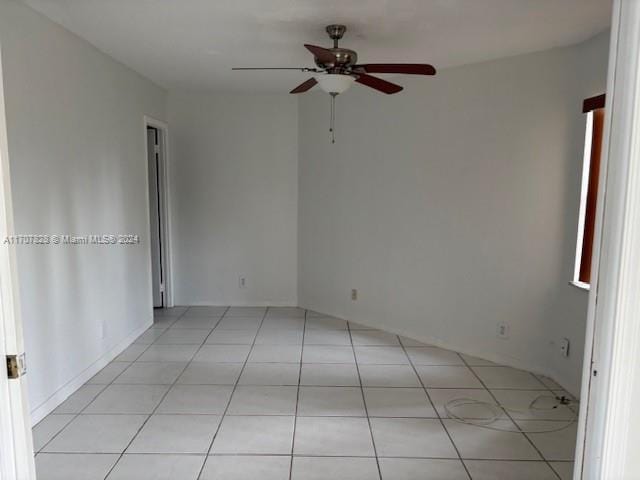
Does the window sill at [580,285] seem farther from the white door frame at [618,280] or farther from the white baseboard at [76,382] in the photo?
the white baseboard at [76,382]

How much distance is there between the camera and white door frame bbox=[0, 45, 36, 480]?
3.67ft

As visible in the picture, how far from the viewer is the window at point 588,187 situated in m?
2.98

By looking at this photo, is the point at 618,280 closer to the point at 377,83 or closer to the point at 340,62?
the point at 340,62

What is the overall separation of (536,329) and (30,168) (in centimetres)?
363

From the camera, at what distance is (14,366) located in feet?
3.76

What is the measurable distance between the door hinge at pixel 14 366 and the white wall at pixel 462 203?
124 inches

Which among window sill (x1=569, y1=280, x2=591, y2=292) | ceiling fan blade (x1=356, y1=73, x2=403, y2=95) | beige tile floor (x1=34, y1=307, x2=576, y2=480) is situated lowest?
beige tile floor (x1=34, y1=307, x2=576, y2=480)

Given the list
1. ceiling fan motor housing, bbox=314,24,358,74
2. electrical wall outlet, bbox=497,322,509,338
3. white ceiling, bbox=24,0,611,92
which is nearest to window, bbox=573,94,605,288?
white ceiling, bbox=24,0,611,92

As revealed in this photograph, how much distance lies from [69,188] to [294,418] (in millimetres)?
2145

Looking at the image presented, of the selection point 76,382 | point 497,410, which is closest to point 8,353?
point 76,382

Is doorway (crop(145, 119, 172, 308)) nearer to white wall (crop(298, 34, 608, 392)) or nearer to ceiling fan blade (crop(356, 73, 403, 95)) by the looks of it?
white wall (crop(298, 34, 608, 392))

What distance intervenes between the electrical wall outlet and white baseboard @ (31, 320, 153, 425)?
10.5ft

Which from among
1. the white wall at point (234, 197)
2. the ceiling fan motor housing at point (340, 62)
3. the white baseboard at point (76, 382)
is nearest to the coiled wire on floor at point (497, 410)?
the ceiling fan motor housing at point (340, 62)

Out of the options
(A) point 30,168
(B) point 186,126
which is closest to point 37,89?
(A) point 30,168
